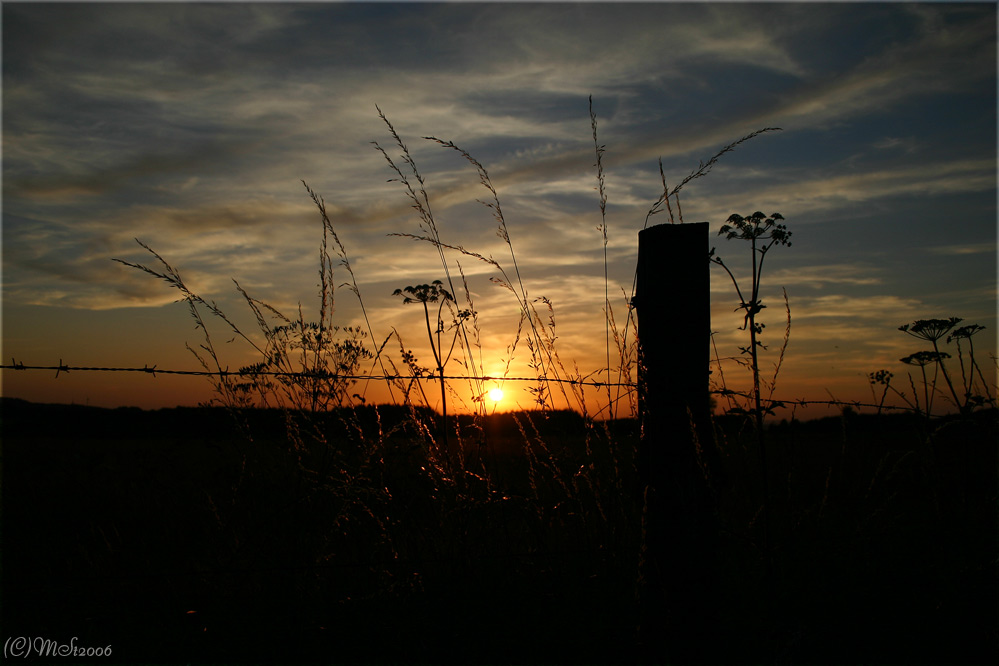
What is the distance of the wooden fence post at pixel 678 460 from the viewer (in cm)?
189

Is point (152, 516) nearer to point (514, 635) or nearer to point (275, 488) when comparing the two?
point (275, 488)

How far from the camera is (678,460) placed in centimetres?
191

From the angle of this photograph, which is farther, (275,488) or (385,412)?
(385,412)

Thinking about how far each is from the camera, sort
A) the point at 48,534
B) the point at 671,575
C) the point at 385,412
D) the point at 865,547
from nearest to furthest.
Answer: the point at 671,575 → the point at 865,547 → the point at 48,534 → the point at 385,412

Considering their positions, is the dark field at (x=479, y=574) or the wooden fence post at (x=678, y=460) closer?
the wooden fence post at (x=678, y=460)

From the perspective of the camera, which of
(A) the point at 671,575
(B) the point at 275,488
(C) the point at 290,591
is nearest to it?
(A) the point at 671,575

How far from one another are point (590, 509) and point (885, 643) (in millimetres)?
1229

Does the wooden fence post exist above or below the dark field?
above

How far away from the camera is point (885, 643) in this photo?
6.77 feet

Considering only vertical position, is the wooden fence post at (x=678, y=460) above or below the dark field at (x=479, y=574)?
above

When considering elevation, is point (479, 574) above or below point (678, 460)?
below

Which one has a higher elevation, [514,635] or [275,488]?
[275,488]

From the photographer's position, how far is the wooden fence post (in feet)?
6.21

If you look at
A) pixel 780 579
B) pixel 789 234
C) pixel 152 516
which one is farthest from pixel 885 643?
pixel 152 516
